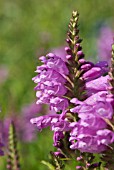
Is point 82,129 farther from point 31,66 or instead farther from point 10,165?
point 31,66

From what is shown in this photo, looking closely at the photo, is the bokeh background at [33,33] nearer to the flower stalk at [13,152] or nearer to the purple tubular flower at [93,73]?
the flower stalk at [13,152]

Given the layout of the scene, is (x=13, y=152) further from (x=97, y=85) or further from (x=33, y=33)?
(x=33, y=33)

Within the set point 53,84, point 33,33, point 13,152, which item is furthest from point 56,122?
point 33,33

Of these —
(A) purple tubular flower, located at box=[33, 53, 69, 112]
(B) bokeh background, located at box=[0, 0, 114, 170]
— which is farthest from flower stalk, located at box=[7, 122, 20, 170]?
(B) bokeh background, located at box=[0, 0, 114, 170]

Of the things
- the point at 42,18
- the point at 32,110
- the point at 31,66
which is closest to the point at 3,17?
the point at 42,18

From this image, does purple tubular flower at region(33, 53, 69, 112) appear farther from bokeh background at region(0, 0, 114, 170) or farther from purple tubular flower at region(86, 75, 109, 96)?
bokeh background at region(0, 0, 114, 170)

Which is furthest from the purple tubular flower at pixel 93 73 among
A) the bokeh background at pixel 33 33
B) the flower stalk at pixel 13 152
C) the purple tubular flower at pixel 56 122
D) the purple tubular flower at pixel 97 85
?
the bokeh background at pixel 33 33
